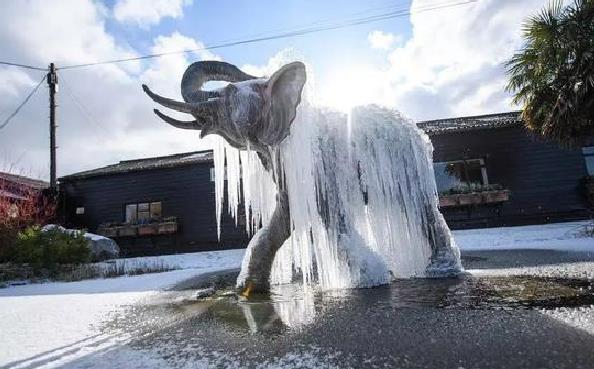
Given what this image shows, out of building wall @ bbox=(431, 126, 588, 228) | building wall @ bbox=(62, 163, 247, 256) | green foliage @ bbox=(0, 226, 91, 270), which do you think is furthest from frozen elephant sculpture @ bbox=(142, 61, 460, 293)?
building wall @ bbox=(62, 163, 247, 256)

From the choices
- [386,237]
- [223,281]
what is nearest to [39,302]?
[223,281]

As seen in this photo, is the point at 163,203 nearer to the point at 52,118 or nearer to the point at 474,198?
the point at 52,118

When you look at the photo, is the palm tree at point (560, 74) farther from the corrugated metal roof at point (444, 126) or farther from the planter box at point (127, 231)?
the planter box at point (127, 231)

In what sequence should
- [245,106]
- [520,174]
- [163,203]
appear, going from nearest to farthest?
[245,106]
[520,174]
[163,203]

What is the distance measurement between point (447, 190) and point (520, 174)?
316cm

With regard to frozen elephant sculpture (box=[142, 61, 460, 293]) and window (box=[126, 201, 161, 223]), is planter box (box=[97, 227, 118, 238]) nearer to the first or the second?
window (box=[126, 201, 161, 223])

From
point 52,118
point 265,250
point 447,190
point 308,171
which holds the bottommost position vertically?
point 265,250

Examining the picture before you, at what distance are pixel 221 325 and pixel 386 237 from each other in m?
2.48

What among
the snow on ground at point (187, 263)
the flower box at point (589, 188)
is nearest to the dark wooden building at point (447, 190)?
the flower box at point (589, 188)

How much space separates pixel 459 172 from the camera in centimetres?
1531

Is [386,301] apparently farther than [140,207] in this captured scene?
No

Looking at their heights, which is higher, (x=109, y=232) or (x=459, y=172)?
(x=459, y=172)

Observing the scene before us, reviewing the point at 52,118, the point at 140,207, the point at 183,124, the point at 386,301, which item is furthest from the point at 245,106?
the point at 52,118

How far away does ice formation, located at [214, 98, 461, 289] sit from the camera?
12.7 ft
